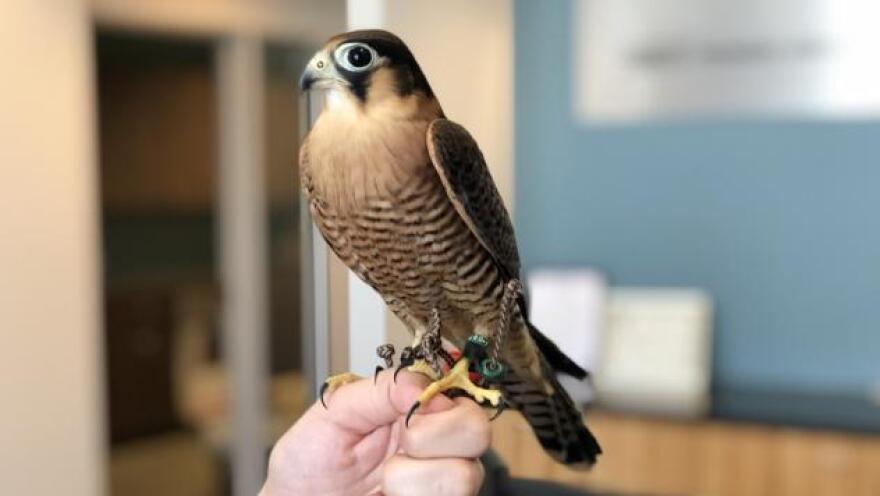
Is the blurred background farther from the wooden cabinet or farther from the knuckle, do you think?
the knuckle

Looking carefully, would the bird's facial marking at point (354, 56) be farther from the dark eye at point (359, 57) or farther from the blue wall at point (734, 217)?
the blue wall at point (734, 217)

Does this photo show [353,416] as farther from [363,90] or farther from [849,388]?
[849,388]

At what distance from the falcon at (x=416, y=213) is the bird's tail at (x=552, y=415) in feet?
0.10

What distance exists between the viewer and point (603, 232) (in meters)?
1.65

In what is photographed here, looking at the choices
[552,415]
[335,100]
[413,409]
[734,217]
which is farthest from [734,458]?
[335,100]

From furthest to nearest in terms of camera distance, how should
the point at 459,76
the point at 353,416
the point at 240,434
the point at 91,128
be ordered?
the point at 240,434, the point at 91,128, the point at 459,76, the point at 353,416

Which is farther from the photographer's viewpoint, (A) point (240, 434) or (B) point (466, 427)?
(A) point (240, 434)

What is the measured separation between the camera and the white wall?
0.79m

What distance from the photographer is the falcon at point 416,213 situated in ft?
1.49

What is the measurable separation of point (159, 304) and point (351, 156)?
A: 1.51 meters

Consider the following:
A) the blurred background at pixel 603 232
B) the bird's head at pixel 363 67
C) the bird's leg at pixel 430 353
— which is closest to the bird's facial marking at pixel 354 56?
the bird's head at pixel 363 67

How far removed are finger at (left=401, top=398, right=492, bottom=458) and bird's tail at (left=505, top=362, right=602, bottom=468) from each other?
58 millimetres

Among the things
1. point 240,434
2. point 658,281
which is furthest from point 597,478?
point 240,434

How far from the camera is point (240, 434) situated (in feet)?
5.72
